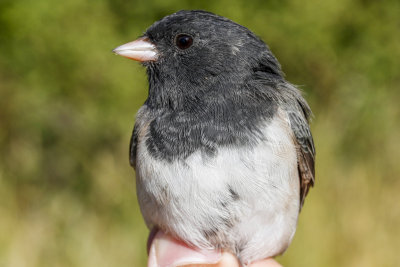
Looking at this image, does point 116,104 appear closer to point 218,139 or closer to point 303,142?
point 303,142

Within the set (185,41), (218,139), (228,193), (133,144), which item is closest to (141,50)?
(185,41)

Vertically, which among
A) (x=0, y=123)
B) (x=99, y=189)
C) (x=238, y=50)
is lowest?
(x=99, y=189)

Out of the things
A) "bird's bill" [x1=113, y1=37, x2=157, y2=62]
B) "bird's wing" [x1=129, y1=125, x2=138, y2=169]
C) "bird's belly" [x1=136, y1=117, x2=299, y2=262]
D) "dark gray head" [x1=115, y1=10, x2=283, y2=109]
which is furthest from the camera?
"bird's wing" [x1=129, y1=125, x2=138, y2=169]

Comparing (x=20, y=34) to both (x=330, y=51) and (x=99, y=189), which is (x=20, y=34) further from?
(x=330, y=51)

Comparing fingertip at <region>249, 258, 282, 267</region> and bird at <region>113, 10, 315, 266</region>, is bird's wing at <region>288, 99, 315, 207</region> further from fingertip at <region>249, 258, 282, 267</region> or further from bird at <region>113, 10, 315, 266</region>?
fingertip at <region>249, 258, 282, 267</region>

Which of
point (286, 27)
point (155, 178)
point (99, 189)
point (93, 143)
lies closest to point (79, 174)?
point (93, 143)

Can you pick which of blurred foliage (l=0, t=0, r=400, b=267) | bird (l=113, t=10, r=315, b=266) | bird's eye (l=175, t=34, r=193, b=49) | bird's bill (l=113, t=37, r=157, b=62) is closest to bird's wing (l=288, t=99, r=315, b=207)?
bird (l=113, t=10, r=315, b=266)
